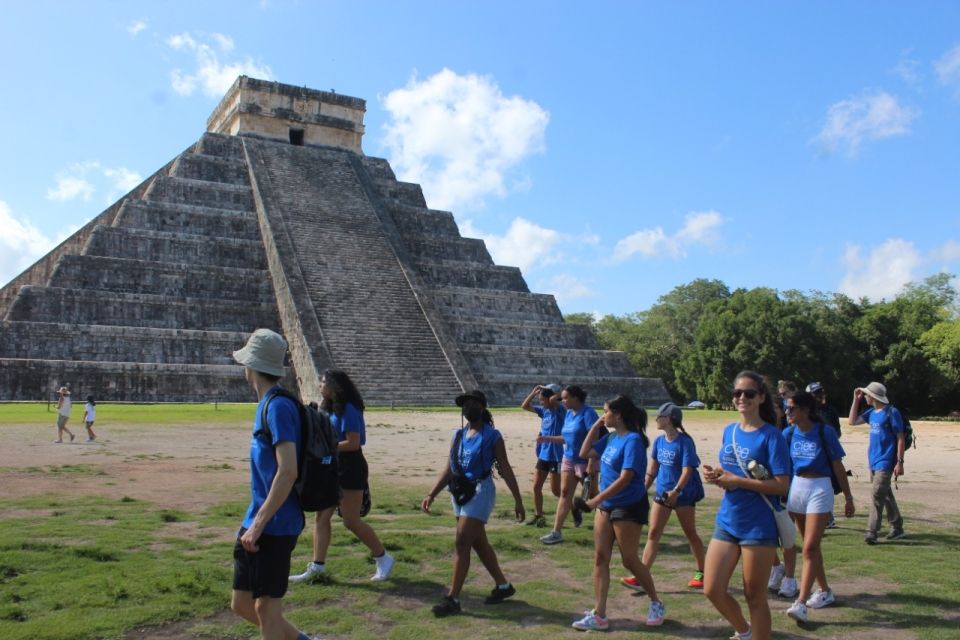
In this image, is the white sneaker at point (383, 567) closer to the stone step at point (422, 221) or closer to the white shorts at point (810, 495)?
the white shorts at point (810, 495)

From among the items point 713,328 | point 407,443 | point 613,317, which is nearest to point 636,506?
point 407,443

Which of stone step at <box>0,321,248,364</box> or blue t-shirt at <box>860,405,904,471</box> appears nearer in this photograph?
blue t-shirt at <box>860,405,904,471</box>

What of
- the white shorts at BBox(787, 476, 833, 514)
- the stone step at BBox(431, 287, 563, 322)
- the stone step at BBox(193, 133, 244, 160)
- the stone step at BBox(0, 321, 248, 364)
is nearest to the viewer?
the white shorts at BBox(787, 476, 833, 514)

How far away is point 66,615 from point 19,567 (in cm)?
120

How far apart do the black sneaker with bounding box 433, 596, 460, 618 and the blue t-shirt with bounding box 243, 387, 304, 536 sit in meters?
1.70

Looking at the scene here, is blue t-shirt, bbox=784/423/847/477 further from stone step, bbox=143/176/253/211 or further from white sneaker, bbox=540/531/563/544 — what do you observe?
stone step, bbox=143/176/253/211

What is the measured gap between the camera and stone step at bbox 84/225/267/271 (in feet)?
92.1

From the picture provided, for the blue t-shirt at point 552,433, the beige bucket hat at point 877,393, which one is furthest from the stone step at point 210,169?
the beige bucket hat at point 877,393

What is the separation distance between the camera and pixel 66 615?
15.9 ft

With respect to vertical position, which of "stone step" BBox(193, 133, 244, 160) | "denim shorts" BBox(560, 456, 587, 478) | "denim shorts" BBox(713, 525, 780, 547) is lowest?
"denim shorts" BBox(713, 525, 780, 547)

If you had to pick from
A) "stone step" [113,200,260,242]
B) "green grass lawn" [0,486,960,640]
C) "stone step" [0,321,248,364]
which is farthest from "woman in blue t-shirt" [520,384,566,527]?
"stone step" [113,200,260,242]

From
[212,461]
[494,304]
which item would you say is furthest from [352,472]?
[494,304]

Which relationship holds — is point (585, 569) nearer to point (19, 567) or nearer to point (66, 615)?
point (66, 615)

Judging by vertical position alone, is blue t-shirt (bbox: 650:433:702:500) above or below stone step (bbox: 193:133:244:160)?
below
